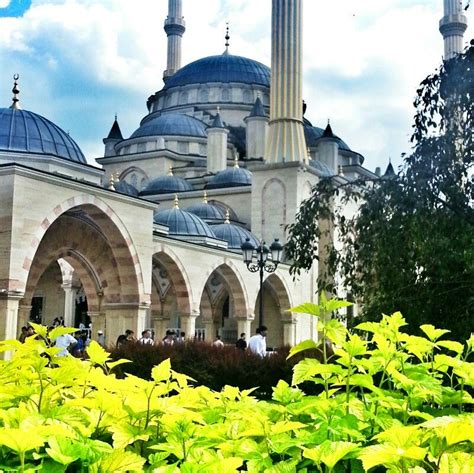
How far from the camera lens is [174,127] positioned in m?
35.1

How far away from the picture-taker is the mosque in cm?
1513

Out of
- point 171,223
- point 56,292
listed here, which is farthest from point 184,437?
point 56,292

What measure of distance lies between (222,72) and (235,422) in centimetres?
3972

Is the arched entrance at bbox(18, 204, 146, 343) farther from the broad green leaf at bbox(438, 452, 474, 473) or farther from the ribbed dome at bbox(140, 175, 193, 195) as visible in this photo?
the broad green leaf at bbox(438, 452, 474, 473)

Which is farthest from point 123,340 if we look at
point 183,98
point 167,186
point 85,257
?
point 183,98

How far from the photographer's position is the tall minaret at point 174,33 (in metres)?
41.9

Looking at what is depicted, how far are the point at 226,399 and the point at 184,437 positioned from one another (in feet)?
1.78

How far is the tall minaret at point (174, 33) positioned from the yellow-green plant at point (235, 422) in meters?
41.7

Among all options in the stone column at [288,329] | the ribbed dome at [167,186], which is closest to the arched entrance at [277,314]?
the stone column at [288,329]

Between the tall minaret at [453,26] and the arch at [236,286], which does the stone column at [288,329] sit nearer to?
the arch at [236,286]

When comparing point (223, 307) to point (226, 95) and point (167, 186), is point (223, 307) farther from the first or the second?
point (226, 95)

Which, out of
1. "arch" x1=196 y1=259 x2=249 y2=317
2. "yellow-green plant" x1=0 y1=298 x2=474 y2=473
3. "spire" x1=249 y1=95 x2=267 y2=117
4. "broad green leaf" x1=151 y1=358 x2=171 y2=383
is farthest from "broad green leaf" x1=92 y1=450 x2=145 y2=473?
"spire" x1=249 y1=95 x2=267 y2=117

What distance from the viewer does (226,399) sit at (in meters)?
→ 2.14

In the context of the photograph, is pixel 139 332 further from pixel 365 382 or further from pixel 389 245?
pixel 365 382
